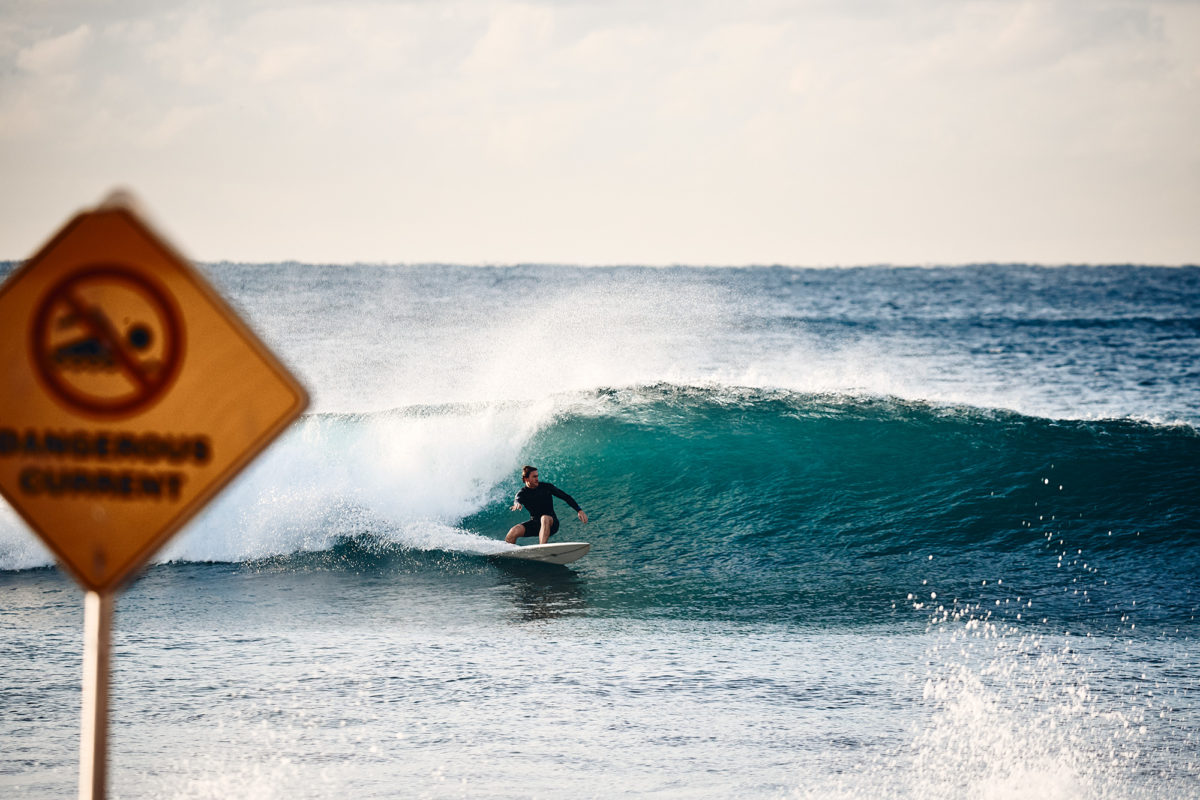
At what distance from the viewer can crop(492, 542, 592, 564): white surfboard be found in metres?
10.2

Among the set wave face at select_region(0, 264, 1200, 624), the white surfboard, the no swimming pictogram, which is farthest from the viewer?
wave face at select_region(0, 264, 1200, 624)

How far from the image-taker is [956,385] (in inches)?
975

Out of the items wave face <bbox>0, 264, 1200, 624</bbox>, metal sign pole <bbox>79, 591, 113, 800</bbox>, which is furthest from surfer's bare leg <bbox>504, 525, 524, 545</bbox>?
metal sign pole <bbox>79, 591, 113, 800</bbox>

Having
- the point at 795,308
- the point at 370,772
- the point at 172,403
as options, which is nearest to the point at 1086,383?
the point at 795,308

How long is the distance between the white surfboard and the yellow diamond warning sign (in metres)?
8.45

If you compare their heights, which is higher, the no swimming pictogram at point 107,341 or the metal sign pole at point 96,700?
the no swimming pictogram at point 107,341

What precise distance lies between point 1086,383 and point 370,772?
23.5 metres

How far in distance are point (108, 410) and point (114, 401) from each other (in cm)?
2

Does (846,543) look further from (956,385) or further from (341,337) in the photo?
(341,337)

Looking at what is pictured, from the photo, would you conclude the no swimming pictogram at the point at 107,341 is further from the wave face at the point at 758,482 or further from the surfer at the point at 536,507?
the surfer at the point at 536,507

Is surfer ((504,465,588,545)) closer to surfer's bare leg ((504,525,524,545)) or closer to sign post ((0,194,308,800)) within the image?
surfer's bare leg ((504,525,524,545))

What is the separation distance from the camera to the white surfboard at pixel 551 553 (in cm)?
1016

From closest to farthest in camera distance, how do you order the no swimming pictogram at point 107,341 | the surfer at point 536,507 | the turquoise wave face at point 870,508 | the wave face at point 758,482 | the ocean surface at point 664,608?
the no swimming pictogram at point 107,341 < the ocean surface at point 664,608 < the turquoise wave face at point 870,508 < the surfer at point 536,507 < the wave face at point 758,482

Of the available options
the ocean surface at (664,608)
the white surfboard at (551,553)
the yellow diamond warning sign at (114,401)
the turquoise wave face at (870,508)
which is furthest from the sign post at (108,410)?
the white surfboard at (551,553)
